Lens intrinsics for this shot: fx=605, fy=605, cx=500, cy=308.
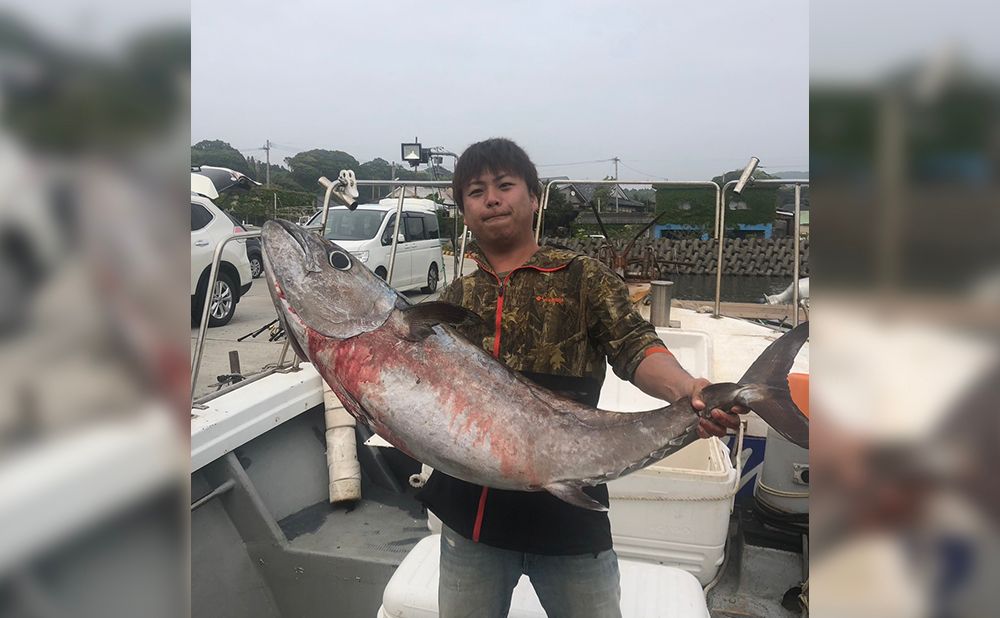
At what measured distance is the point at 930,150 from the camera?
532mm

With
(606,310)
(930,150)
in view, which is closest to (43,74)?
(930,150)

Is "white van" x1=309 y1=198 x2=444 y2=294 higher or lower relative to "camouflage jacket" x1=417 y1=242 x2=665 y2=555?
higher

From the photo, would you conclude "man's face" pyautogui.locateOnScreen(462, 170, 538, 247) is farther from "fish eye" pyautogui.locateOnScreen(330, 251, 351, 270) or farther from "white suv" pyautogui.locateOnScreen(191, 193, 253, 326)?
"white suv" pyautogui.locateOnScreen(191, 193, 253, 326)

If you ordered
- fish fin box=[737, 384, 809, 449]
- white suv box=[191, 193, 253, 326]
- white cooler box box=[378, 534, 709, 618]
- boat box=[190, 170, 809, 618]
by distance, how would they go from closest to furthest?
fish fin box=[737, 384, 809, 449], white cooler box box=[378, 534, 709, 618], boat box=[190, 170, 809, 618], white suv box=[191, 193, 253, 326]

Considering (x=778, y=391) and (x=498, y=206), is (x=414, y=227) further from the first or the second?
(x=778, y=391)

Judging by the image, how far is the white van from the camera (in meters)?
8.97

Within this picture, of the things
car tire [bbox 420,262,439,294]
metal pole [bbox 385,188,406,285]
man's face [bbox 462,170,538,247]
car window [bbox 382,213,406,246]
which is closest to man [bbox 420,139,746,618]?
man's face [bbox 462,170,538,247]

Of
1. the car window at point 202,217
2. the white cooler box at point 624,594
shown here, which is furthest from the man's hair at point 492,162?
the car window at point 202,217

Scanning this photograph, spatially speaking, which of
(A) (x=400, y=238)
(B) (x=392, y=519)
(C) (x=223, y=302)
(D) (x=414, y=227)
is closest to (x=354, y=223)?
(A) (x=400, y=238)

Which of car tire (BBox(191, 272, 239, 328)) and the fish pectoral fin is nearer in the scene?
the fish pectoral fin

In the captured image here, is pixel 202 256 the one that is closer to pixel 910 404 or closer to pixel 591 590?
pixel 591 590

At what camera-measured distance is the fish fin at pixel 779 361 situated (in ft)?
4.64

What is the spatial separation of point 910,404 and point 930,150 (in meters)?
0.23

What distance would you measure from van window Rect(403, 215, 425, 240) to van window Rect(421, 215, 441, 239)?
0.50 feet
